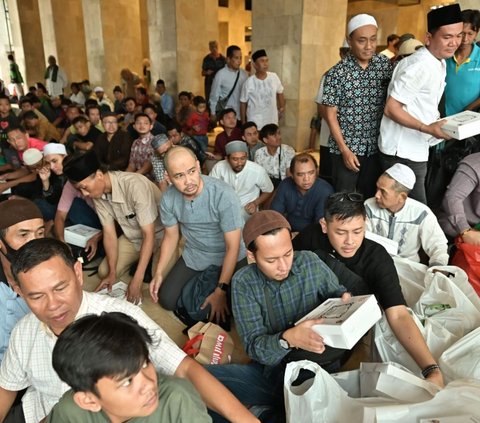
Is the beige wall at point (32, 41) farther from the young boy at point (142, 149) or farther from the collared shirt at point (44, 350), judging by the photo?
the collared shirt at point (44, 350)

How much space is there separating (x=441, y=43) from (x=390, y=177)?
945 mm

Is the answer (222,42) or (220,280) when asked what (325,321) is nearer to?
(220,280)

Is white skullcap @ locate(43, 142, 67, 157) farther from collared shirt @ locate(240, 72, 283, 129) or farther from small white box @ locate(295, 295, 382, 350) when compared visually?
small white box @ locate(295, 295, 382, 350)

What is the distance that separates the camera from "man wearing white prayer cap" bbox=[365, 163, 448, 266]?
110 inches

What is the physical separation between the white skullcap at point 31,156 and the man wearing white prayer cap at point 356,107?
3287 mm

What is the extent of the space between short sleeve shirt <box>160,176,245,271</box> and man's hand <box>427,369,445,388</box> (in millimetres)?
1498

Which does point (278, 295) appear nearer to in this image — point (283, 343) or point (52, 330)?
point (283, 343)

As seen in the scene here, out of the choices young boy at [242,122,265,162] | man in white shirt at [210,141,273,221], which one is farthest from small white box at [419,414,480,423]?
young boy at [242,122,265,162]

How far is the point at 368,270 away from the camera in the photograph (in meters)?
2.24

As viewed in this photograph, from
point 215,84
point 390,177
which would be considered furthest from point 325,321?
point 215,84

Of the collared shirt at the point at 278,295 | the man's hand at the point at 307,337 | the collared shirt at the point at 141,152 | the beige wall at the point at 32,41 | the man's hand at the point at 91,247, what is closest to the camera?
the man's hand at the point at 307,337

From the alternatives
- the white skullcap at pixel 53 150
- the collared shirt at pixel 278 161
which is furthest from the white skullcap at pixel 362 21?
the white skullcap at pixel 53 150

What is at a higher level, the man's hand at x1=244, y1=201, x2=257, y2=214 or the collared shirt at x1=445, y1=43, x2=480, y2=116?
the collared shirt at x1=445, y1=43, x2=480, y2=116

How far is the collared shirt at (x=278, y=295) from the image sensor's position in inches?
77.4
